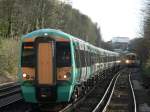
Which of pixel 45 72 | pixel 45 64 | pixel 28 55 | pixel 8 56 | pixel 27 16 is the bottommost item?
pixel 45 72

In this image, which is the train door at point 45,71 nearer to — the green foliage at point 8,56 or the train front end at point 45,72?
the train front end at point 45,72

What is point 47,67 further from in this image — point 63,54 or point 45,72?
point 63,54

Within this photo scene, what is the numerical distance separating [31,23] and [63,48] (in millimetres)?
43076

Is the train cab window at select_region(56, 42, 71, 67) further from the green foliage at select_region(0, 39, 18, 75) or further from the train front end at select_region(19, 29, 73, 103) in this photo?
the green foliage at select_region(0, 39, 18, 75)

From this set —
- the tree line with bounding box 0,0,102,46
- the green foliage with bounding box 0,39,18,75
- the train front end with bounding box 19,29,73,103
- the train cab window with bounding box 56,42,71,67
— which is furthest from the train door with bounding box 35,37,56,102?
the tree line with bounding box 0,0,102,46

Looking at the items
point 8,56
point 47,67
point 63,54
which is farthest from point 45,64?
point 8,56

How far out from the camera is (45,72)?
18.4 meters

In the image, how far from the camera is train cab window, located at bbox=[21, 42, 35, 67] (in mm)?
18797

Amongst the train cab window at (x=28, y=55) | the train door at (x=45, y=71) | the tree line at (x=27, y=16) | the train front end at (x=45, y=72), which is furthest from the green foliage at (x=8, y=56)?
the train door at (x=45, y=71)

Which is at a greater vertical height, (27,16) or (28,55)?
(27,16)

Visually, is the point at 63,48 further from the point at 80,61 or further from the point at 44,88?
the point at 80,61

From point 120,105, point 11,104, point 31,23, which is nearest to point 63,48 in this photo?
point 11,104

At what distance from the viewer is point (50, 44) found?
1867 cm

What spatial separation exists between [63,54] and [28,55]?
1316mm
